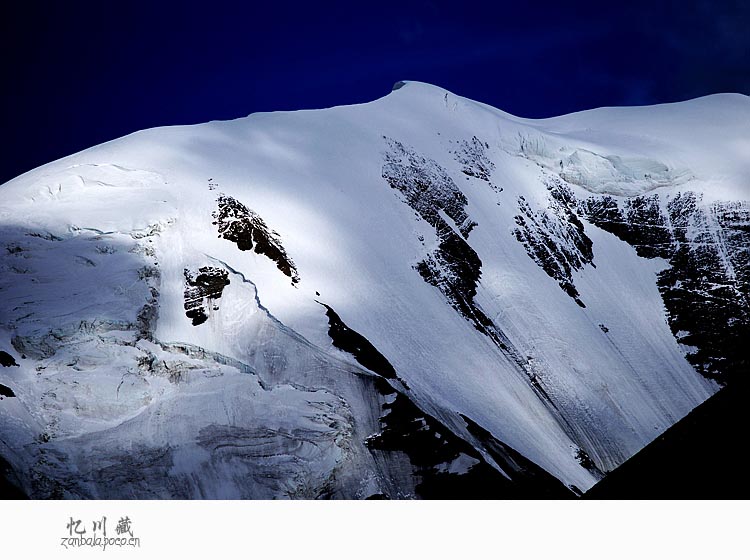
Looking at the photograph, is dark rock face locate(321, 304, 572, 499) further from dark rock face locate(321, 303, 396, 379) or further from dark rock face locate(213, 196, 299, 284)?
dark rock face locate(213, 196, 299, 284)

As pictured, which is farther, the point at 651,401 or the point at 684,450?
the point at 651,401

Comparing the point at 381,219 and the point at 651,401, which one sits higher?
the point at 381,219

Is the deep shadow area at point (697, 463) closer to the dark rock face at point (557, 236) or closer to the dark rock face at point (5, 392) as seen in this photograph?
the dark rock face at point (5, 392)

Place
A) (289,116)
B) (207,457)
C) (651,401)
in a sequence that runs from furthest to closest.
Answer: (289,116)
(651,401)
(207,457)

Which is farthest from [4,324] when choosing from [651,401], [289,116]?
[651,401]

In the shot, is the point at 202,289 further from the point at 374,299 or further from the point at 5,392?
the point at 5,392

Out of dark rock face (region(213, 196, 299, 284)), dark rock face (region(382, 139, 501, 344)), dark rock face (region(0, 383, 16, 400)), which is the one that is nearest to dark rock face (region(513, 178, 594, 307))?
dark rock face (region(382, 139, 501, 344))
